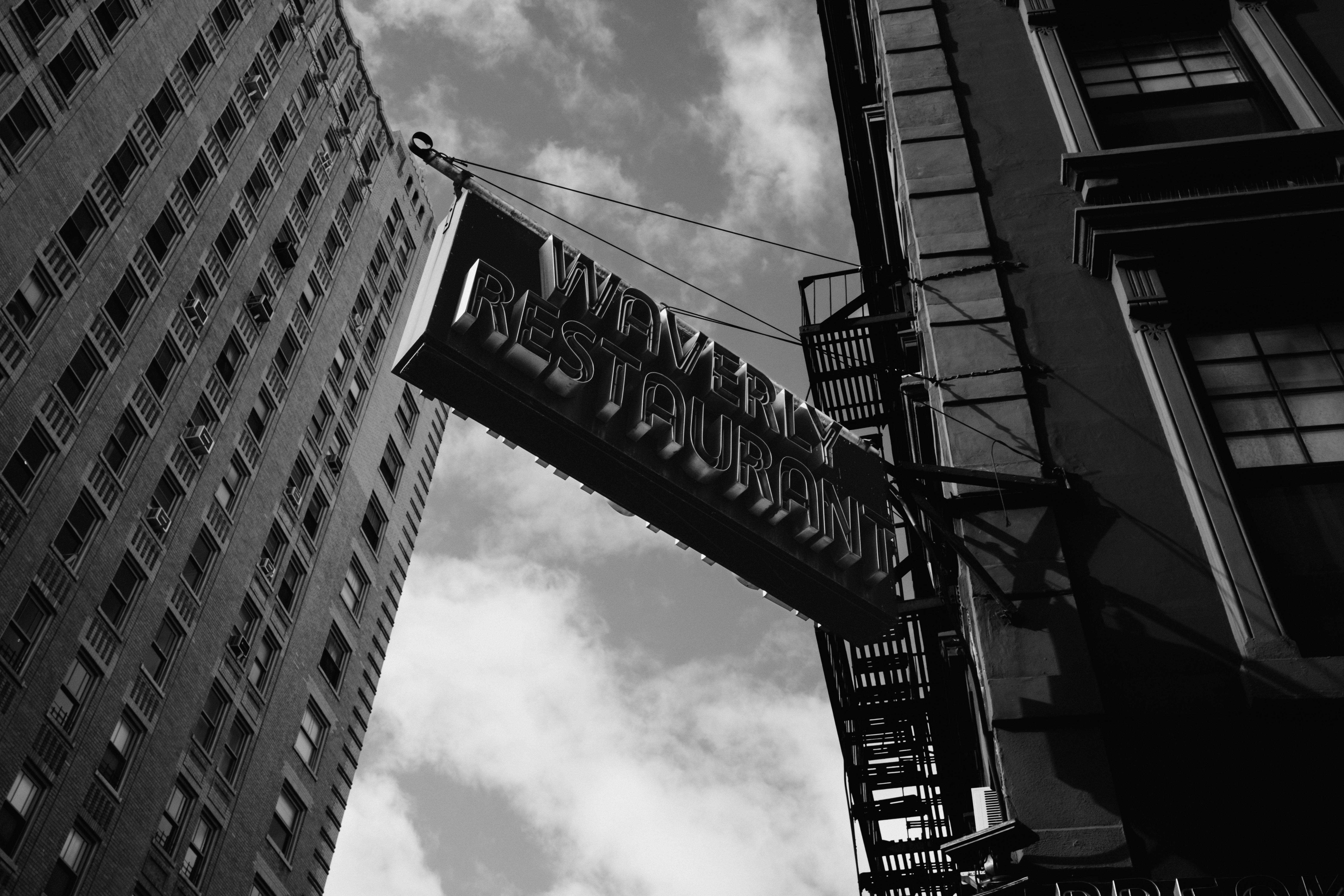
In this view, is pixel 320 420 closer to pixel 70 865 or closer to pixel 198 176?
pixel 198 176

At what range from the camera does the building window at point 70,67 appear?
36.1 m

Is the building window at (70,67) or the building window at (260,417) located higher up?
the building window at (70,67)

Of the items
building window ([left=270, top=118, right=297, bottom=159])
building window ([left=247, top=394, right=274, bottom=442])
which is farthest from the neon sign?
building window ([left=270, top=118, right=297, bottom=159])

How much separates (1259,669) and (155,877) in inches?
1238

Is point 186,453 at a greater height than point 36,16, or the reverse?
point 36,16

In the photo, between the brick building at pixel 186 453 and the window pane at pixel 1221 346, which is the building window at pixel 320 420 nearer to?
the brick building at pixel 186 453

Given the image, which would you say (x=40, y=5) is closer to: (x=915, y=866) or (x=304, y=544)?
(x=304, y=544)

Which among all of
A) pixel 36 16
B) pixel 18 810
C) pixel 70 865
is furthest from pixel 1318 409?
Result: pixel 36 16

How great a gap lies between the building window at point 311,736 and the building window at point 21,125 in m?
20.4

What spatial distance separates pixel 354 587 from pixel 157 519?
44.0 feet

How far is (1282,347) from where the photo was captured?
488 inches

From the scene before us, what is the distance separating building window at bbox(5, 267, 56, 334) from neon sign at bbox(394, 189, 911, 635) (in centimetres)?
2519

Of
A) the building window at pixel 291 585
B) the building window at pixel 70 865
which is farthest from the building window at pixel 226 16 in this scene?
the building window at pixel 70 865

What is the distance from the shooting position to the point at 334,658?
4631 centimetres
